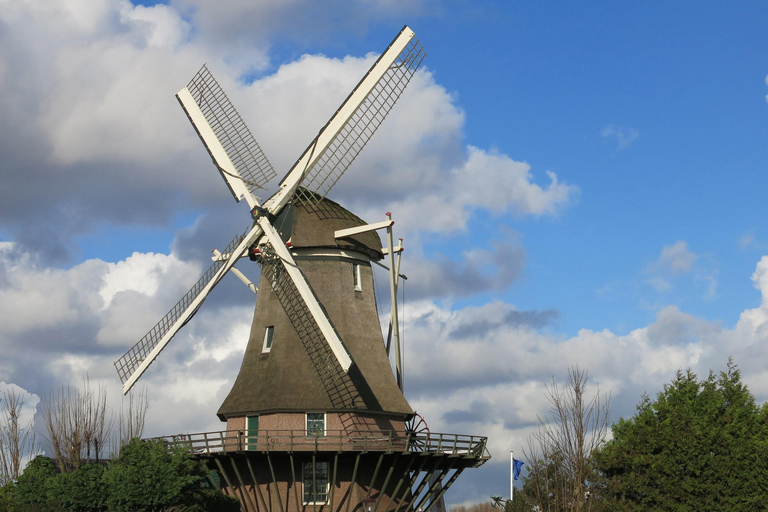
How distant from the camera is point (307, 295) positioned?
29703 millimetres

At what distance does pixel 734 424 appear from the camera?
43000mm

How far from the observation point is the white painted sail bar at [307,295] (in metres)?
28.5

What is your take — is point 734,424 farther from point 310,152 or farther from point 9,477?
point 9,477

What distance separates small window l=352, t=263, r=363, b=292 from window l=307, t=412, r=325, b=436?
476 cm

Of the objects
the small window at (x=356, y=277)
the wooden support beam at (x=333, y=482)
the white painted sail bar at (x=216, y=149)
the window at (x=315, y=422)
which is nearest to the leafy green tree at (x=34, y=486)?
the window at (x=315, y=422)

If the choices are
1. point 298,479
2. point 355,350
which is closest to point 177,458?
point 298,479

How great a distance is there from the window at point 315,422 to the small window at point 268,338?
3035 mm

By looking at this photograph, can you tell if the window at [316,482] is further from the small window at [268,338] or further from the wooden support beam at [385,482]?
the small window at [268,338]

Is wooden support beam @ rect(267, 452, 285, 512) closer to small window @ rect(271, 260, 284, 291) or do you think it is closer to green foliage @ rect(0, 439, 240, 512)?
green foliage @ rect(0, 439, 240, 512)

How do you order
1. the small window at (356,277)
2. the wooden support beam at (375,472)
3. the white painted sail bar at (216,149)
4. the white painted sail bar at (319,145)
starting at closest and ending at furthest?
the wooden support beam at (375,472) < the white painted sail bar at (319,145) < the small window at (356,277) < the white painted sail bar at (216,149)

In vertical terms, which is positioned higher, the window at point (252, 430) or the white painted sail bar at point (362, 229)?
the white painted sail bar at point (362, 229)

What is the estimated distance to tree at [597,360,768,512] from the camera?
37938 millimetres

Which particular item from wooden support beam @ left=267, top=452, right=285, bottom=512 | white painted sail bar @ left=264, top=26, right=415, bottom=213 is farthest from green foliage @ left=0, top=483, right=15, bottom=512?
white painted sail bar @ left=264, top=26, right=415, bottom=213

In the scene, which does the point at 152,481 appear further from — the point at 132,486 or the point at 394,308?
the point at 394,308
